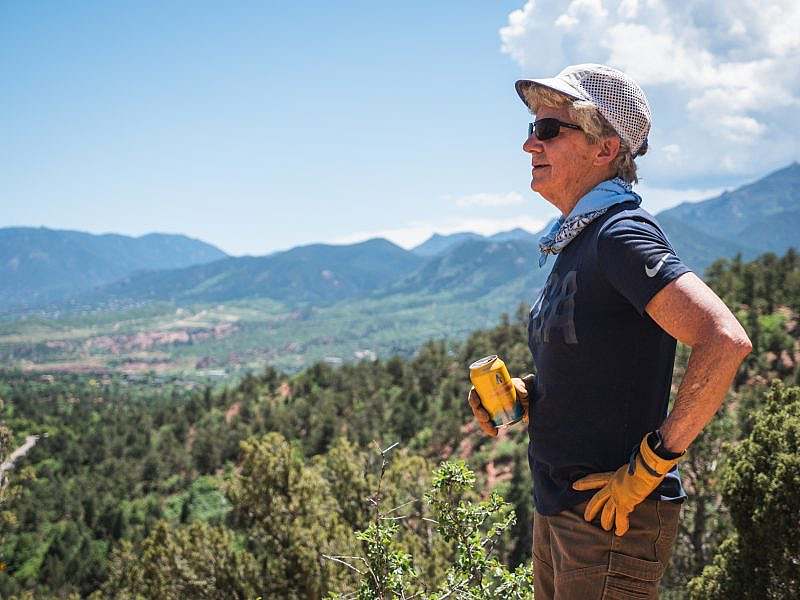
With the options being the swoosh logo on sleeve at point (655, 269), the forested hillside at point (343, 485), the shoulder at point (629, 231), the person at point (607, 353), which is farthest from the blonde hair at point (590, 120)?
the forested hillside at point (343, 485)

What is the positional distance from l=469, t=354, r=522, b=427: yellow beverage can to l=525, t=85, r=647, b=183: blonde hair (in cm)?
91

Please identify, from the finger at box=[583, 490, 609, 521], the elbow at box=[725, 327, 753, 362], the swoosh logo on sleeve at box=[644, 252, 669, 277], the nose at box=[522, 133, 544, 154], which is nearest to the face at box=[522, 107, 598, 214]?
the nose at box=[522, 133, 544, 154]

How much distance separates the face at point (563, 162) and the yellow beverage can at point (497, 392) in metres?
0.74

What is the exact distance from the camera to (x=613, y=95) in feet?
7.36

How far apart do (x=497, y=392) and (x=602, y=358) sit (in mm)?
616

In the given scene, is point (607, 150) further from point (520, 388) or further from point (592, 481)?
point (592, 481)

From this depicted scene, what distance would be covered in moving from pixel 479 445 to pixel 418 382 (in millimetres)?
14826

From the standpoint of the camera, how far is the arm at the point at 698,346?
1794mm

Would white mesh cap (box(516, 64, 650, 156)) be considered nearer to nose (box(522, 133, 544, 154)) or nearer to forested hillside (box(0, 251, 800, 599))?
nose (box(522, 133, 544, 154))

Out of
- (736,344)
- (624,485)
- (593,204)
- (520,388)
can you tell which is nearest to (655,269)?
(736,344)

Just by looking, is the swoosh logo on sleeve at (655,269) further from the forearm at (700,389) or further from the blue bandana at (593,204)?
the blue bandana at (593,204)

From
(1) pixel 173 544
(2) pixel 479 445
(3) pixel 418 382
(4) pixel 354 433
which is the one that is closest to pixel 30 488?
(4) pixel 354 433

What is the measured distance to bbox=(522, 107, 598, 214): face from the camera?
2344 mm

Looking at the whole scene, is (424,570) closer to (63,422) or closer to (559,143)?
(559,143)
